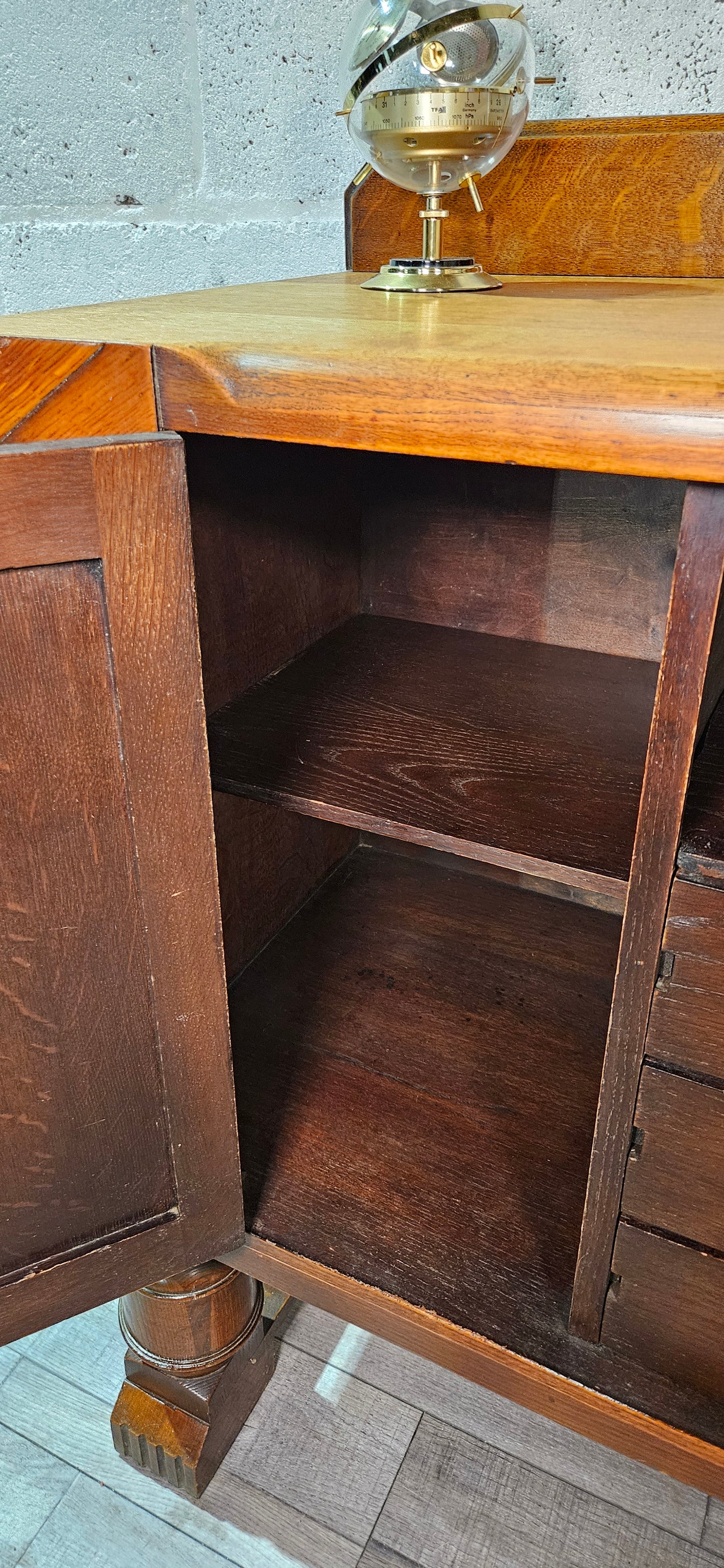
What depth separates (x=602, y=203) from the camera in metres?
0.92

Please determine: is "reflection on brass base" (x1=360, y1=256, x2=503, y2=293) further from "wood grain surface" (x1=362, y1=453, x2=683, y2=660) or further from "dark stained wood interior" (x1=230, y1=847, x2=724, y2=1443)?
"dark stained wood interior" (x1=230, y1=847, x2=724, y2=1443)

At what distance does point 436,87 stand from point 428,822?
1.75 ft

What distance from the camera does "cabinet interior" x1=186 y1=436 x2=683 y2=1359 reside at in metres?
0.80

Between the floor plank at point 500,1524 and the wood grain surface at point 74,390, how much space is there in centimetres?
102

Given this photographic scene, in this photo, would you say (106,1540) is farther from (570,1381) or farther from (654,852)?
(654,852)

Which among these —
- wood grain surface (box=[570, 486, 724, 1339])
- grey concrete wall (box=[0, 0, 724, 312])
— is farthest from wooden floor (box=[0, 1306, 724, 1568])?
grey concrete wall (box=[0, 0, 724, 312])

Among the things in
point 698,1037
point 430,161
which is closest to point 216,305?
point 430,161

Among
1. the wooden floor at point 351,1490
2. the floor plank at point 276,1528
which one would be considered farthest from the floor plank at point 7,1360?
the floor plank at point 276,1528

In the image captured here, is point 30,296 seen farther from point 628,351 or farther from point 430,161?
point 628,351

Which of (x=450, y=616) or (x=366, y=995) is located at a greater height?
(x=450, y=616)

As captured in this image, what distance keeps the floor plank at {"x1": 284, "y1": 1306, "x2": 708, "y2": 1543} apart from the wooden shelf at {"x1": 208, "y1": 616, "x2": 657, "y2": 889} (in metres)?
0.64

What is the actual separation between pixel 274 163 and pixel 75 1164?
106 centimetres

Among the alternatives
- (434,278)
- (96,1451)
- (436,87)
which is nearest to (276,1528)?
(96,1451)

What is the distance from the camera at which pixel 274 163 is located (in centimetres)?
116
